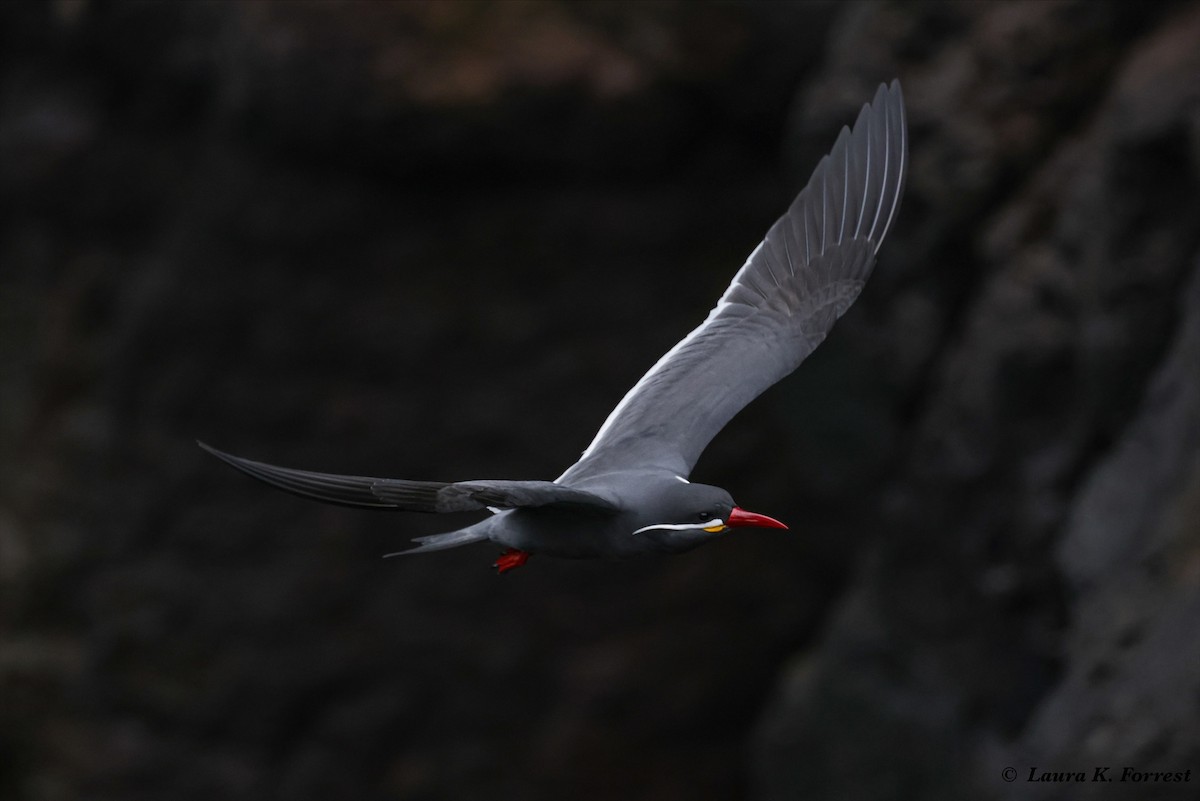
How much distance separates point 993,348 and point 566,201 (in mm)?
3408

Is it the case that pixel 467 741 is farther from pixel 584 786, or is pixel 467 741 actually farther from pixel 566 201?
pixel 566 201

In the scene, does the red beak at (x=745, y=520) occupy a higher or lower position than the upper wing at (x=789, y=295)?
lower

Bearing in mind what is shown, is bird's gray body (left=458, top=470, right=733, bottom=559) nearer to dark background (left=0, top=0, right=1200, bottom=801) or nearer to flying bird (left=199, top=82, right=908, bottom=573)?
flying bird (left=199, top=82, right=908, bottom=573)

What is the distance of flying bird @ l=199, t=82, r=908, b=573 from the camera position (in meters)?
5.66

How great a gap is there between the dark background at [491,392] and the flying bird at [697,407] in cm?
198

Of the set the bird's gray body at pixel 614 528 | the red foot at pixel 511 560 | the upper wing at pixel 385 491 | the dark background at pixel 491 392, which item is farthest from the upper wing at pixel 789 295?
the dark background at pixel 491 392

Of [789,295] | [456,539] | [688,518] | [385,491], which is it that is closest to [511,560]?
[456,539]

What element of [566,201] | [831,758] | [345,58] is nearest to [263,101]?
[345,58]

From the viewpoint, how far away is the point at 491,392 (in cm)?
1182

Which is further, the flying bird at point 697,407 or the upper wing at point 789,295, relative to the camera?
the upper wing at point 789,295

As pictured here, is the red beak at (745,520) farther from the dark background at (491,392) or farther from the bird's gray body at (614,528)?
the dark background at (491,392)

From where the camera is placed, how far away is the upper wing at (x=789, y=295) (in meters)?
7.39

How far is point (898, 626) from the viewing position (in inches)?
421

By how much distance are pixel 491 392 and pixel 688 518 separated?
18.3 feet
